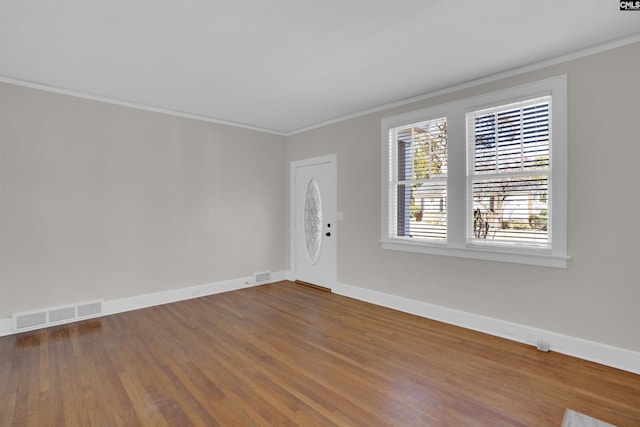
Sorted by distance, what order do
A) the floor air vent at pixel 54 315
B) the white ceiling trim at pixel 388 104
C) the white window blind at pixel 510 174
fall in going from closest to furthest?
the white ceiling trim at pixel 388 104 < the white window blind at pixel 510 174 < the floor air vent at pixel 54 315

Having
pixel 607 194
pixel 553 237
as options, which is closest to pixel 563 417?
pixel 553 237

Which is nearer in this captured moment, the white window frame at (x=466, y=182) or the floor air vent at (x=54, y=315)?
the white window frame at (x=466, y=182)

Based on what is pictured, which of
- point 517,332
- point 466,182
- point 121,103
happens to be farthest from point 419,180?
point 121,103

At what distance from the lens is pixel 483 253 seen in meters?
3.37

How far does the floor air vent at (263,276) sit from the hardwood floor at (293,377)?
1.67m

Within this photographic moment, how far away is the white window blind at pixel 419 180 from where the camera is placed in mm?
3775

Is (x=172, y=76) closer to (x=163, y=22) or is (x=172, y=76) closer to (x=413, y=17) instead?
(x=163, y=22)

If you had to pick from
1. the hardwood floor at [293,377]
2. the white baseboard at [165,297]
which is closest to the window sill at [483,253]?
the hardwood floor at [293,377]

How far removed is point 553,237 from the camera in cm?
293

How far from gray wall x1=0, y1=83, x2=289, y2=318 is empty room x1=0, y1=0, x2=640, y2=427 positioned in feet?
0.09

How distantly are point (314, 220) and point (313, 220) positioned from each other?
3 centimetres

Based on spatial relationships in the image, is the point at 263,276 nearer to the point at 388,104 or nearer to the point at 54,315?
the point at 54,315

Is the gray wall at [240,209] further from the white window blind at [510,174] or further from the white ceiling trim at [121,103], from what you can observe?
the white window blind at [510,174]

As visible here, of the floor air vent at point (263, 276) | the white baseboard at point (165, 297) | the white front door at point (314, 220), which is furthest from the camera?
the floor air vent at point (263, 276)
